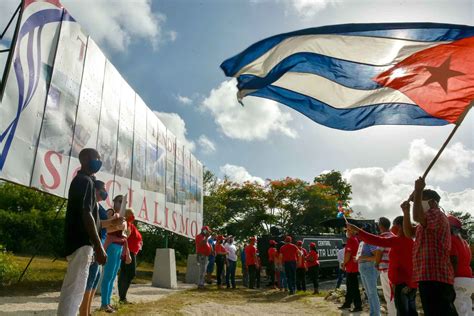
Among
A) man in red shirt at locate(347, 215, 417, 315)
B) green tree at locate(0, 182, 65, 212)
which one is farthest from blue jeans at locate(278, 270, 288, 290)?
green tree at locate(0, 182, 65, 212)

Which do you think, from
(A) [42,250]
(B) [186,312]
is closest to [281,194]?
(A) [42,250]

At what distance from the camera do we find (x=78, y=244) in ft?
10.7

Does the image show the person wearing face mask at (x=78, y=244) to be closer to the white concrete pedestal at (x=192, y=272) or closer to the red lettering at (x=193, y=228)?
the white concrete pedestal at (x=192, y=272)

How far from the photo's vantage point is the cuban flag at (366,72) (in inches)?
164

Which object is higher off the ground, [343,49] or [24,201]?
[24,201]

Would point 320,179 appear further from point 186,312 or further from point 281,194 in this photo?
point 186,312

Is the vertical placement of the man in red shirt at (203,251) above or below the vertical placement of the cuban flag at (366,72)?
below

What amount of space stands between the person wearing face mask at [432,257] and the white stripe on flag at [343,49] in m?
1.78

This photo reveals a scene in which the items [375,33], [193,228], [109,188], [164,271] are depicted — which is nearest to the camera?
[375,33]

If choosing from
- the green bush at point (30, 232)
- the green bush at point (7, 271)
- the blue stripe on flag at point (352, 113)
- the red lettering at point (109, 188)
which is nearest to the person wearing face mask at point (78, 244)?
the blue stripe on flag at point (352, 113)

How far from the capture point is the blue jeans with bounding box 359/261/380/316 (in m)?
5.96

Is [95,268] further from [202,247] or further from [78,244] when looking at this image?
[202,247]

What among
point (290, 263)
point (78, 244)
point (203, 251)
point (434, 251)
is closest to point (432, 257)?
point (434, 251)

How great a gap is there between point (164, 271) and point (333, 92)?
8552 millimetres
